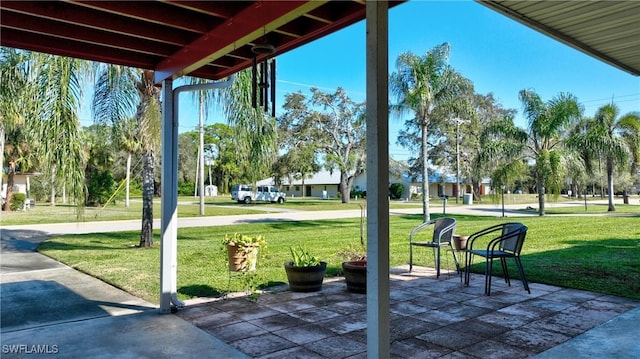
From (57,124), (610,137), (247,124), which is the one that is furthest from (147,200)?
(610,137)

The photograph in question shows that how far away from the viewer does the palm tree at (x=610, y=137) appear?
16594 mm

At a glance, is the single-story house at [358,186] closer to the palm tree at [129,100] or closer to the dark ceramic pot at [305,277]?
the palm tree at [129,100]

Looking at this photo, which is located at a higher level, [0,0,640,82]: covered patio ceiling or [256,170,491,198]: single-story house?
[0,0,640,82]: covered patio ceiling

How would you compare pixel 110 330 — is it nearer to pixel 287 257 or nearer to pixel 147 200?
pixel 287 257

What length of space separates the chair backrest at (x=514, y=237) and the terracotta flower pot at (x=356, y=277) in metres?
1.70

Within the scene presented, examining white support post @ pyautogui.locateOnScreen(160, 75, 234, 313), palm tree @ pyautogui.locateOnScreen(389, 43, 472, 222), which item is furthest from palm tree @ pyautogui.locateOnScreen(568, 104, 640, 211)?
white support post @ pyautogui.locateOnScreen(160, 75, 234, 313)

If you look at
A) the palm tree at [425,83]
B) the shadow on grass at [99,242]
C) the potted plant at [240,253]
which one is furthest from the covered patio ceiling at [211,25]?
the palm tree at [425,83]

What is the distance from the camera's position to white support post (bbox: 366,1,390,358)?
2.24m

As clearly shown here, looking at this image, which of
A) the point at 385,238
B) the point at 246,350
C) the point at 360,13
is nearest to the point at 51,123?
the point at 246,350

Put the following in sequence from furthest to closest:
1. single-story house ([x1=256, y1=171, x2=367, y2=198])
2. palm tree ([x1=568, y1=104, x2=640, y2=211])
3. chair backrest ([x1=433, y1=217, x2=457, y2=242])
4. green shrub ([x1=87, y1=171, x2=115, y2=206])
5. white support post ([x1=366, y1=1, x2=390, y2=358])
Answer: single-story house ([x1=256, y1=171, x2=367, y2=198]) < green shrub ([x1=87, y1=171, x2=115, y2=206]) < palm tree ([x1=568, y1=104, x2=640, y2=211]) < chair backrest ([x1=433, y1=217, x2=457, y2=242]) < white support post ([x1=366, y1=1, x2=390, y2=358])

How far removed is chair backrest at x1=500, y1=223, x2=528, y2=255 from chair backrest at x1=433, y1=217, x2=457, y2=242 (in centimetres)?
66

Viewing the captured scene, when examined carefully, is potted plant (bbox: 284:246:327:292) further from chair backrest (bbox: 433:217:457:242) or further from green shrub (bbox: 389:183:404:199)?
green shrub (bbox: 389:183:404:199)

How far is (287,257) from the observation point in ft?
24.8

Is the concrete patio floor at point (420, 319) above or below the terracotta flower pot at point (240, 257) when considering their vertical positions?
below
